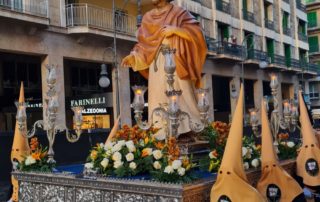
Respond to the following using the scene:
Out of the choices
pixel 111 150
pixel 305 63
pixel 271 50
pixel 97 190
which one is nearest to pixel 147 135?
pixel 111 150

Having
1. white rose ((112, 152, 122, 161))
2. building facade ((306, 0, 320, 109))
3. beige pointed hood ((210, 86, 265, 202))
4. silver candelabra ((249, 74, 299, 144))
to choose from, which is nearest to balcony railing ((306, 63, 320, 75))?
building facade ((306, 0, 320, 109))

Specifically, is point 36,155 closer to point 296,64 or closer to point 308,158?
point 308,158

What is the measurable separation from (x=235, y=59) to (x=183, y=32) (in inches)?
918

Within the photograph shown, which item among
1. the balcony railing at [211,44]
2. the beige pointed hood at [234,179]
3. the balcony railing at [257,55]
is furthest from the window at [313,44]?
the beige pointed hood at [234,179]

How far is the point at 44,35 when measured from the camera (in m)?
19.4

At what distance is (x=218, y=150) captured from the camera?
7.34 metres

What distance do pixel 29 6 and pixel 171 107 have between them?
13821mm

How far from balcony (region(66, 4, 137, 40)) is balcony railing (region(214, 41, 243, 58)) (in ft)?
25.7

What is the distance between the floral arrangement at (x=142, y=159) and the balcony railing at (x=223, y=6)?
24929 millimetres

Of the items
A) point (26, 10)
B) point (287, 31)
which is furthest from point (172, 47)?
point (287, 31)

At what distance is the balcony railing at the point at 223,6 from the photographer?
3113 centimetres

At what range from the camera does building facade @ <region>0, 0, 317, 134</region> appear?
18.9 meters

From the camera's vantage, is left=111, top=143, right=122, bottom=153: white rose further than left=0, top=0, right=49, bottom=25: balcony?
No

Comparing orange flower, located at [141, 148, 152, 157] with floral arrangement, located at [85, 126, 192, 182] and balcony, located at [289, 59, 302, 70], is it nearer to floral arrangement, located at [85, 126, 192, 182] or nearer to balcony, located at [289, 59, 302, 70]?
floral arrangement, located at [85, 126, 192, 182]
